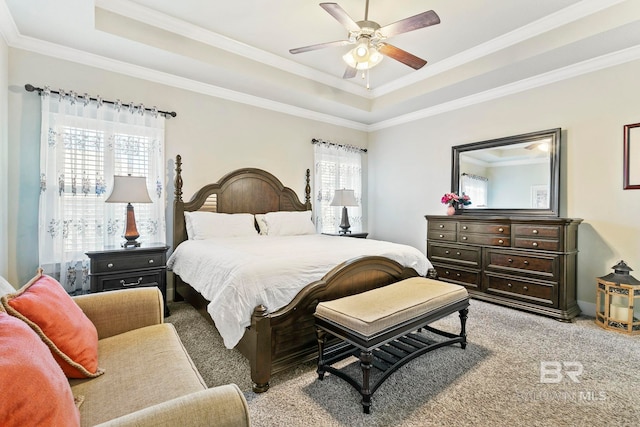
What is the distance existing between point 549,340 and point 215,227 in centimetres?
352

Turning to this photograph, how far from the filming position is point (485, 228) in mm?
3713

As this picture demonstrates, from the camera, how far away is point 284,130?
4.73 m

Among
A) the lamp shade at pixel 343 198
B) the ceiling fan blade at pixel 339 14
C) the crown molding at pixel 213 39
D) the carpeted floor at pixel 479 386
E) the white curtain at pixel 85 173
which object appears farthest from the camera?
the lamp shade at pixel 343 198

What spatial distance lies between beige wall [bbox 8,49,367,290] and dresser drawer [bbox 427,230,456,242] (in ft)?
6.87

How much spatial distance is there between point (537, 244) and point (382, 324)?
2502 mm

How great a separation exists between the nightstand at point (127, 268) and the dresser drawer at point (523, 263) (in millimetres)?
3730

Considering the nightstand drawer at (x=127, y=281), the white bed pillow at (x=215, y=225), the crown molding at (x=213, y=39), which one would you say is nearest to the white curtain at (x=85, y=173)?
the white bed pillow at (x=215, y=225)

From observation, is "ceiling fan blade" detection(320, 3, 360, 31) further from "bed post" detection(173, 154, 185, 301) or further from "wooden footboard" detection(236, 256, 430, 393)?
"bed post" detection(173, 154, 185, 301)

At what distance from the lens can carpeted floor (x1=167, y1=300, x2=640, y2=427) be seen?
168 cm

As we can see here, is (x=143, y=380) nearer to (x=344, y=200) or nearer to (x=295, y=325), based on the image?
(x=295, y=325)

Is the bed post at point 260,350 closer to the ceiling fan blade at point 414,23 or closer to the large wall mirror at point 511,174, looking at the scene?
the ceiling fan blade at point 414,23

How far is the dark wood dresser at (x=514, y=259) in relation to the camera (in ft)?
10.3

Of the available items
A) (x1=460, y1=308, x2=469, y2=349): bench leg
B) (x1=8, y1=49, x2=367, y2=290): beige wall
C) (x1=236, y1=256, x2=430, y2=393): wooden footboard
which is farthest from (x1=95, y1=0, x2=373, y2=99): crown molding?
(x1=460, y1=308, x2=469, y2=349): bench leg

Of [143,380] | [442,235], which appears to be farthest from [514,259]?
[143,380]
